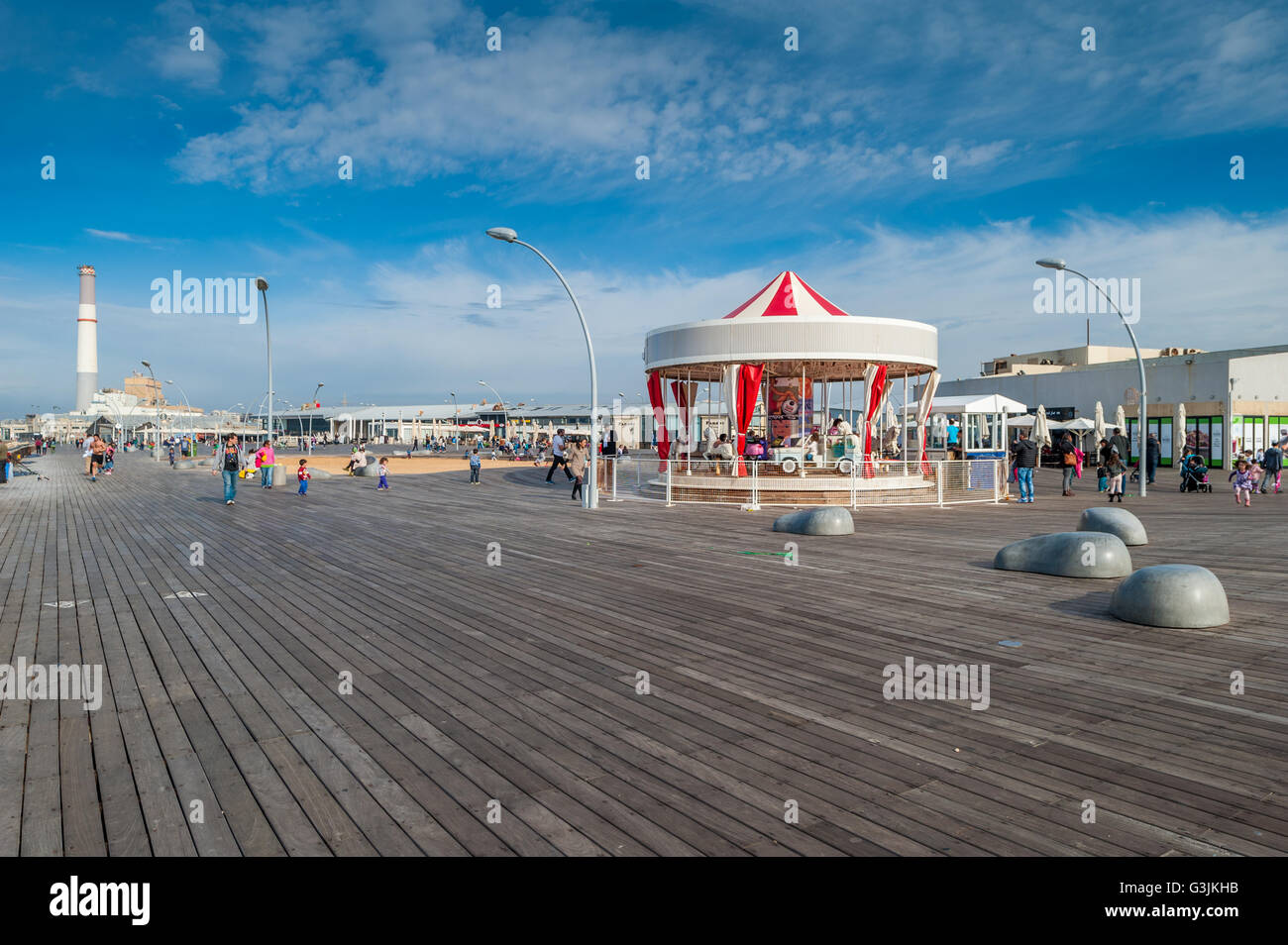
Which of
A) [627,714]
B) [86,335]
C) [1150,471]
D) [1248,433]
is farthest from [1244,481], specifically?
[86,335]

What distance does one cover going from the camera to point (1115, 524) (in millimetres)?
11203

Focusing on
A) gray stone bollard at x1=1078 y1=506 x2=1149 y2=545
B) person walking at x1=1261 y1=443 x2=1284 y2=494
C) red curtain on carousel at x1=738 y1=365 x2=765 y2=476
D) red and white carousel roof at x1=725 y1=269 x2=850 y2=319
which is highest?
red and white carousel roof at x1=725 y1=269 x2=850 y2=319

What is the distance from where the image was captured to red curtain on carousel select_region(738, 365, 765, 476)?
24.4m

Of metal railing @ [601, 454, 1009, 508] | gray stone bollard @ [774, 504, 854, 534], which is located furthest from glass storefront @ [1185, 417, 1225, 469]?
gray stone bollard @ [774, 504, 854, 534]

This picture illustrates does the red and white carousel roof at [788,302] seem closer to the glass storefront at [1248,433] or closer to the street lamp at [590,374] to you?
the street lamp at [590,374]

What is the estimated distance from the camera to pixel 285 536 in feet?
44.7

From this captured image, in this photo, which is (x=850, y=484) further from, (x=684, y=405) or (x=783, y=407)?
(x=684, y=405)

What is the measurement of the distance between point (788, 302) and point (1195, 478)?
1367 centimetres

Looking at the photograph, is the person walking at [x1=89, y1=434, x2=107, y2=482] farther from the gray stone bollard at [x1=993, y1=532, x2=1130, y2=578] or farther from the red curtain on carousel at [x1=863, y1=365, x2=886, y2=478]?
the gray stone bollard at [x1=993, y1=532, x2=1130, y2=578]

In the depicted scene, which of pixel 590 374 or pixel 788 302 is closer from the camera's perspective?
pixel 590 374

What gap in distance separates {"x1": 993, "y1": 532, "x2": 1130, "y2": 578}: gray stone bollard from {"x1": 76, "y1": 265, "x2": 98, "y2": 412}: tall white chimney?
5638 inches
